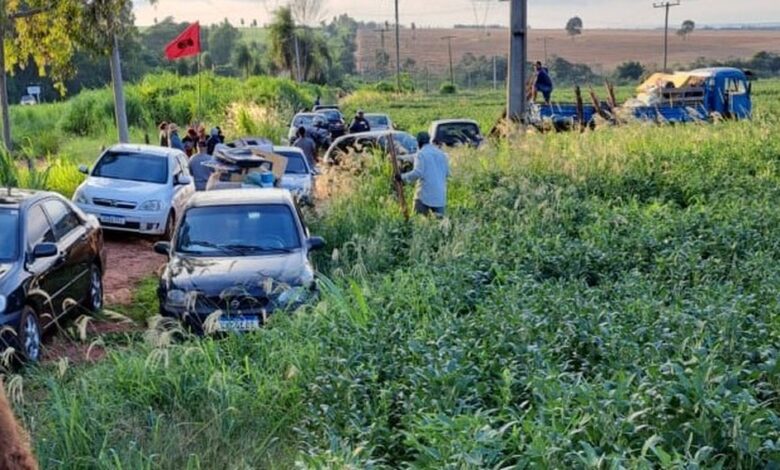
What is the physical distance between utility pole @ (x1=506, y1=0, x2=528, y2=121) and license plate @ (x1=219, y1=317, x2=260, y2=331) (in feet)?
36.1

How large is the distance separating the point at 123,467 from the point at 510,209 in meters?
6.91

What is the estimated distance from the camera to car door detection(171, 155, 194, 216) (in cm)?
1478

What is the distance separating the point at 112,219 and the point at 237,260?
6116 millimetres

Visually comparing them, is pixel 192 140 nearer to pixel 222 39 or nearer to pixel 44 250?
pixel 44 250


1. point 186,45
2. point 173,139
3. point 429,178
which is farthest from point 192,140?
point 429,178

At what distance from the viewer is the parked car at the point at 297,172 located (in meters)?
16.8

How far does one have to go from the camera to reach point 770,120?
16.9 m

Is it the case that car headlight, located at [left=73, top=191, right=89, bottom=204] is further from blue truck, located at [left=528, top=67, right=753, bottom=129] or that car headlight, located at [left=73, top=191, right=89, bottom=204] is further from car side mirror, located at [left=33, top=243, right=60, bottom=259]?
blue truck, located at [left=528, top=67, right=753, bottom=129]

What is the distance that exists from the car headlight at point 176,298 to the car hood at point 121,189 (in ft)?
20.2

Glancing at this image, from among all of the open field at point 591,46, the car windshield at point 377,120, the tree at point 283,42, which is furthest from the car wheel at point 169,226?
the open field at point 591,46

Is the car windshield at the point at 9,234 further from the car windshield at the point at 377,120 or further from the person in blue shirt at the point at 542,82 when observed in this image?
the car windshield at the point at 377,120

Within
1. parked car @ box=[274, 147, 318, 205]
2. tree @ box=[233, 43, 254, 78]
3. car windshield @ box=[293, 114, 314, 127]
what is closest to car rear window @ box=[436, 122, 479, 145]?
parked car @ box=[274, 147, 318, 205]

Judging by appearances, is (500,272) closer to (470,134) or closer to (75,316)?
(75,316)

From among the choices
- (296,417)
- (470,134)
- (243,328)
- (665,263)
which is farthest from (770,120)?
(296,417)
